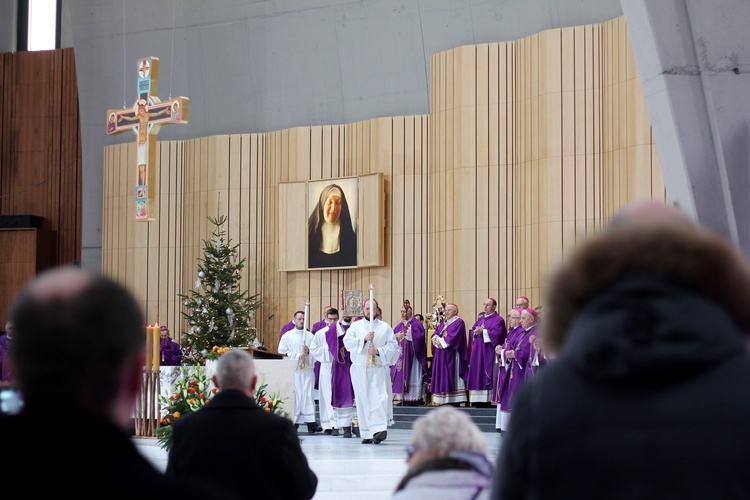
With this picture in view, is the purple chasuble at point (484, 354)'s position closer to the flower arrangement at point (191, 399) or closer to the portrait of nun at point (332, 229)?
the portrait of nun at point (332, 229)

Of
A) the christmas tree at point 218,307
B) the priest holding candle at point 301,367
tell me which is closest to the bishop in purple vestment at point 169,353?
the christmas tree at point 218,307

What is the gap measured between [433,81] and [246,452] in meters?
15.0

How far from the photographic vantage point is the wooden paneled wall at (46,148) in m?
22.2

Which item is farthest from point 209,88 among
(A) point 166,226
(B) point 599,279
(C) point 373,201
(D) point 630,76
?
(B) point 599,279

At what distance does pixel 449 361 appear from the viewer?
648 inches

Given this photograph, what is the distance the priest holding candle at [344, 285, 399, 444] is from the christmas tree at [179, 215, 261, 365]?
476 centimetres

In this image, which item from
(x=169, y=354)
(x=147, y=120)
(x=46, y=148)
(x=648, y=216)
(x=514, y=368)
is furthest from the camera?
(x=46, y=148)

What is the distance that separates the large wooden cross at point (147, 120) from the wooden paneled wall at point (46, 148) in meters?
5.40

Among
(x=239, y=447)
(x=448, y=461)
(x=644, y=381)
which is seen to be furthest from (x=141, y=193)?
(x=644, y=381)

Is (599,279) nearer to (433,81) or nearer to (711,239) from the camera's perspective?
(711,239)

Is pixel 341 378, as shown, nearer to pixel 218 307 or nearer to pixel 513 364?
pixel 513 364

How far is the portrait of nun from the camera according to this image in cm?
1941

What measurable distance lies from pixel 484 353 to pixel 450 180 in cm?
338

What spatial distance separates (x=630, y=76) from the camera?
53.2 feet
